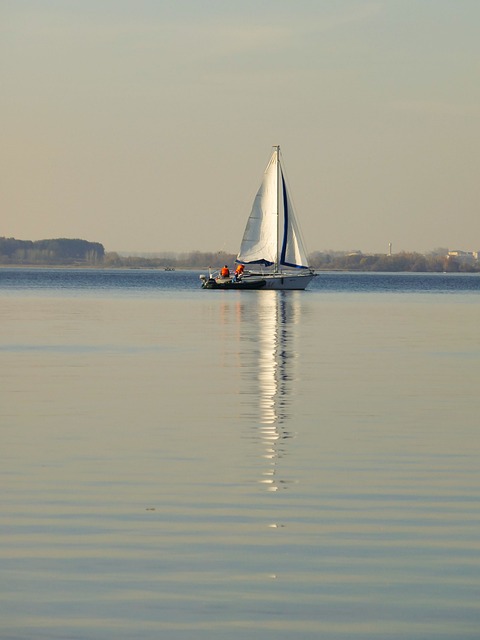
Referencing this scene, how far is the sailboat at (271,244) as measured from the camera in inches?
5969

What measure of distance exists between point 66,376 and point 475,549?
949 inches

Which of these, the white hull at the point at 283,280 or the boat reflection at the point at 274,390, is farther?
the white hull at the point at 283,280

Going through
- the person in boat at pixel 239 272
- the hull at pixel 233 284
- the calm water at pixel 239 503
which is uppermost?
the calm water at pixel 239 503

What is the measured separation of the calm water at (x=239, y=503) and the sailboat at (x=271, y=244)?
110388 millimetres

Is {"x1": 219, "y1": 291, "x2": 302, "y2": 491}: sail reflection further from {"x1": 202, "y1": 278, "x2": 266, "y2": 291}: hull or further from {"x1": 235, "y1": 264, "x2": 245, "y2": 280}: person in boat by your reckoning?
{"x1": 235, "y1": 264, "x2": 245, "y2": 280}: person in boat

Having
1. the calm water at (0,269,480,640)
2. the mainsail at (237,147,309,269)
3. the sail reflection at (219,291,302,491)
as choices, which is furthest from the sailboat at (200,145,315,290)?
the calm water at (0,269,480,640)

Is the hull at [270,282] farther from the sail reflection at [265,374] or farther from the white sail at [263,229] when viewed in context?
the sail reflection at [265,374]

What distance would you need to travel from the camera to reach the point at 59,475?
787 inches

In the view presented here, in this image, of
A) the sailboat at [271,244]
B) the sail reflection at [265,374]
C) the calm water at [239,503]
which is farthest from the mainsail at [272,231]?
the calm water at [239,503]

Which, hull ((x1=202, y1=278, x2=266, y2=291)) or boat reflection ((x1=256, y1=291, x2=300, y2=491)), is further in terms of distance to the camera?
hull ((x1=202, y1=278, x2=266, y2=291))

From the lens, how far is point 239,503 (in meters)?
17.7

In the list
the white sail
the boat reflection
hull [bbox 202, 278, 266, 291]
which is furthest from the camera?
the white sail

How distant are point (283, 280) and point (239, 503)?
133 m

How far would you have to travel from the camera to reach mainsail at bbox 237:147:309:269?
5974 inches
